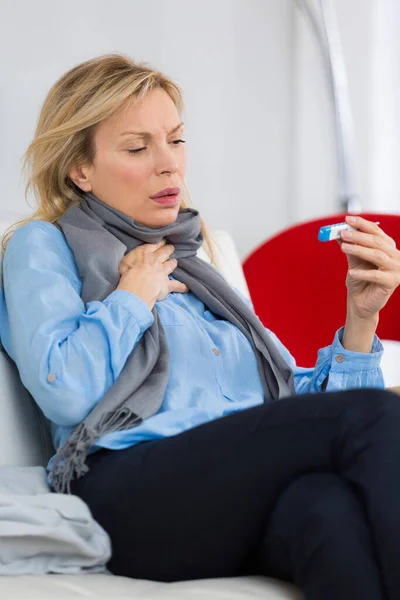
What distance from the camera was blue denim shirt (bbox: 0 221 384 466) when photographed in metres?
1.50

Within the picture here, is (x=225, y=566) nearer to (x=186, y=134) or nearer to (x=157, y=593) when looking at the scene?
(x=157, y=593)

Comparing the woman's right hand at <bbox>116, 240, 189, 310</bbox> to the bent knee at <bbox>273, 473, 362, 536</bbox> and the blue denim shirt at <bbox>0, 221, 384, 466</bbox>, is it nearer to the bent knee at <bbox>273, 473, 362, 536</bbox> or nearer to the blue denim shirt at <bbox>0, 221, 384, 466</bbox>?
the blue denim shirt at <bbox>0, 221, 384, 466</bbox>

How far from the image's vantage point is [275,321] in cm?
272

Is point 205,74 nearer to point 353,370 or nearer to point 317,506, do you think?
point 353,370

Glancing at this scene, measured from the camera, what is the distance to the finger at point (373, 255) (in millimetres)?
1633

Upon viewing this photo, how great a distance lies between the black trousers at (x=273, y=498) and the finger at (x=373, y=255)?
376mm

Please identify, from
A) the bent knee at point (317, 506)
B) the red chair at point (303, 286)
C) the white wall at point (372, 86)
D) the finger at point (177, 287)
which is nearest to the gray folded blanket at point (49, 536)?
the bent knee at point (317, 506)

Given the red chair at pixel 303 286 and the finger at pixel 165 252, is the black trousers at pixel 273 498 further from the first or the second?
the red chair at pixel 303 286

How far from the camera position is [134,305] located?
5.22 ft

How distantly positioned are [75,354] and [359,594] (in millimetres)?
604

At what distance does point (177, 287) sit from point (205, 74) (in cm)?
178

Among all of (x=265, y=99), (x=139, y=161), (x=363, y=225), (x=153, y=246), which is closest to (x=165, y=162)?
(x=139, y=161)

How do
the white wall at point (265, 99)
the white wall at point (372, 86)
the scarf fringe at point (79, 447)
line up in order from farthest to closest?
the white wall at point (372, 86)
the white wall at point (265, 99)
the scarf fringe at point (79, 447)

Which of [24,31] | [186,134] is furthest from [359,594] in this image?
[186,134]
